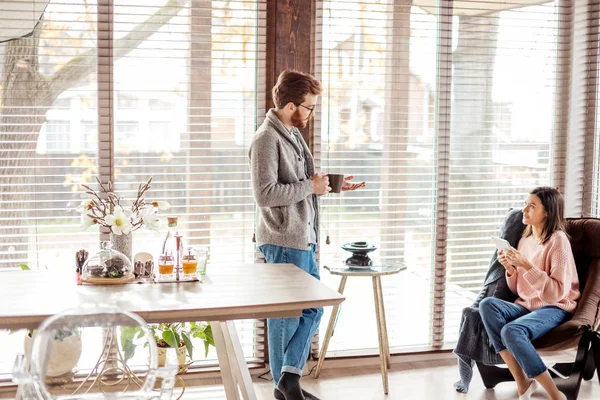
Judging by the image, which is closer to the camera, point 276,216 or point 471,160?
point 276,216

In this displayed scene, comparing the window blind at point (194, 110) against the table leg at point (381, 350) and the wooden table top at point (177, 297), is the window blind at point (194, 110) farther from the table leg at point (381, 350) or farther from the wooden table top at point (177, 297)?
the wooden table top at point (177, 297)

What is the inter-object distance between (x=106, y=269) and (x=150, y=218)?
0.85 ft

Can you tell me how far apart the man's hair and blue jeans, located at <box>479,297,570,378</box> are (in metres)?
1.29

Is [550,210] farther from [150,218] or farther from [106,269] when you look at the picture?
[106,269]

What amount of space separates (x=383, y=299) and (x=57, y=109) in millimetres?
1958

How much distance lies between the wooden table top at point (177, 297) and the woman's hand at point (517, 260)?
1.13 metres

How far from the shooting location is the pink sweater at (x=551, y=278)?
3588 millimetres

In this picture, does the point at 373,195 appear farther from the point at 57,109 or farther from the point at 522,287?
the point at 57,109

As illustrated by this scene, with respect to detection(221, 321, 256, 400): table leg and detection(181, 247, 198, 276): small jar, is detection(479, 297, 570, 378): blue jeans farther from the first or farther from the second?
detection(181, 247, 198, 276): small jar

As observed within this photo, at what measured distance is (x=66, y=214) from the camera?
374 cm

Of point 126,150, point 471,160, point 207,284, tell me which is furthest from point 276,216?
point 471,160

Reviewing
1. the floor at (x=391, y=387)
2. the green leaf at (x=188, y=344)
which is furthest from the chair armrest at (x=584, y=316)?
the green leaf at (x=188, y=344)

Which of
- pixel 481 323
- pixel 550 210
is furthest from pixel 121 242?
pixel 550 210

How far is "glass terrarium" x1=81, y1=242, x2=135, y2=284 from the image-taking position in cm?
287
